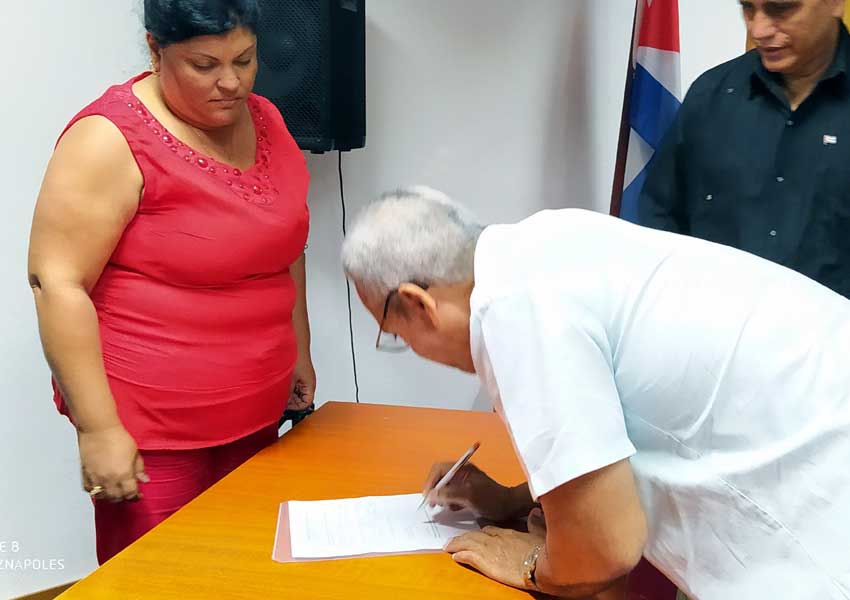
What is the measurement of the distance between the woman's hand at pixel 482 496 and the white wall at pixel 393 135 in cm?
141

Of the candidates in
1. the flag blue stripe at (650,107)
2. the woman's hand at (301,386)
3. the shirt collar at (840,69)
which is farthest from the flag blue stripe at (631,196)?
the woman's hand at (301,386)

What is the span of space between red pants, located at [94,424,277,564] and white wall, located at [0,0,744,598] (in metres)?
1.06

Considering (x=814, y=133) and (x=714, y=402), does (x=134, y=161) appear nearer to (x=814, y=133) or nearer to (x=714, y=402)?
(x=714, y=402)

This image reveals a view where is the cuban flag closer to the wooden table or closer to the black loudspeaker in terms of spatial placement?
the black loudspeaker

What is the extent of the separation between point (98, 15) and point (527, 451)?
1.98 meters

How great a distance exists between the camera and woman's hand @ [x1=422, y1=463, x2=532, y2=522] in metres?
1.28

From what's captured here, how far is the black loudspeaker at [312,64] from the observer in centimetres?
229

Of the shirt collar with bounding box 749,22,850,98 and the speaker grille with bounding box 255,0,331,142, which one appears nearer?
the shirt collar with bounding box 749,22,850,98

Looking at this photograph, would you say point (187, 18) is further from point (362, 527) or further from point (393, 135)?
point (393, 135)

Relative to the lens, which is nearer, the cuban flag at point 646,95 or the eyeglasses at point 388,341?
the eyeglasses at point 388,341

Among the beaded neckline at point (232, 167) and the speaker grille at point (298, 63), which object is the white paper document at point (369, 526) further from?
the speaker grille at point (298, 63)

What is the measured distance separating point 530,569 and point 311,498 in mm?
430

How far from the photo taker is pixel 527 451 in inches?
35.3

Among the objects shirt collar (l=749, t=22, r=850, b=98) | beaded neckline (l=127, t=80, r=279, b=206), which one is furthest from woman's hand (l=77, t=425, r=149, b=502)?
shirt collar (l=749, t=22, r=850, b=98)
